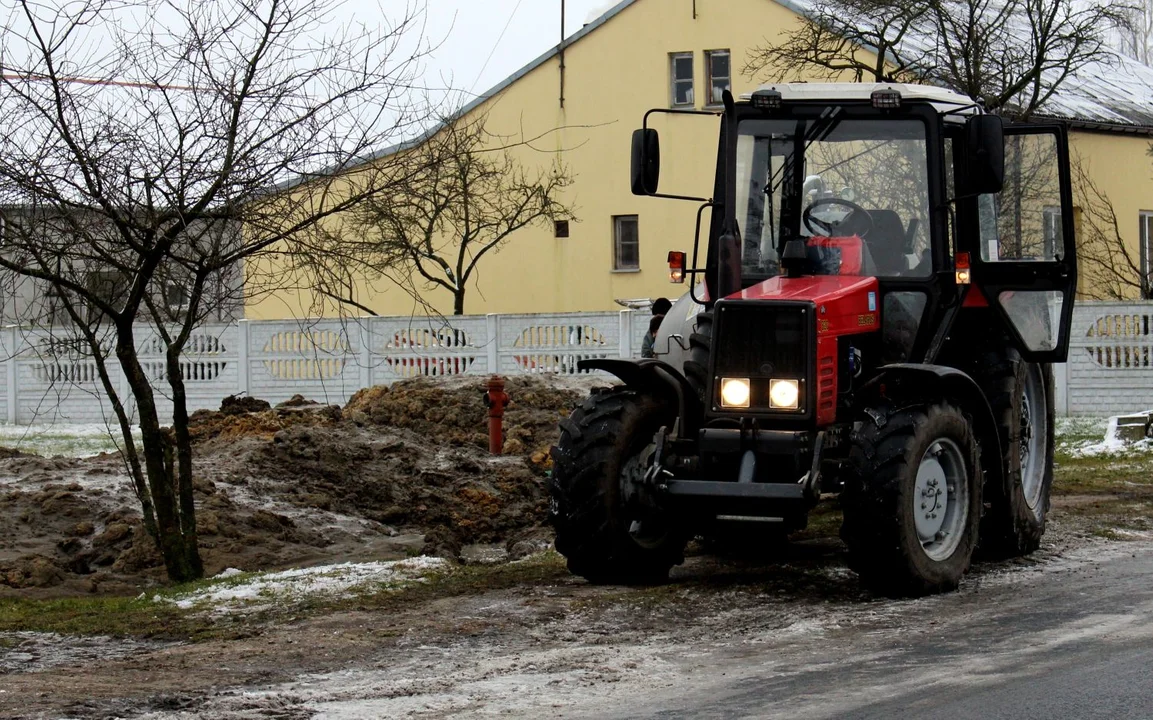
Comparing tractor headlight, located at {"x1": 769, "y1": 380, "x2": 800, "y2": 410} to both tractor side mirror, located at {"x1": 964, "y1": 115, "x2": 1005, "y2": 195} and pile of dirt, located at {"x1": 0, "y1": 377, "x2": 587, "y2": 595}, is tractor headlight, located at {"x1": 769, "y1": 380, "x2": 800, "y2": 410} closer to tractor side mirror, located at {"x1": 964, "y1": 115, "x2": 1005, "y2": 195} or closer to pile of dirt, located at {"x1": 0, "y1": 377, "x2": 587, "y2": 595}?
tractor side mirror, located at {"x1": 964, "y1": 115, "x2": 1005, "y2": 195}

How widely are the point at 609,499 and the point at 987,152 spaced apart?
9.63 feet

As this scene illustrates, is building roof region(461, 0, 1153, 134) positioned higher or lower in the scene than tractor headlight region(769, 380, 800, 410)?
higher

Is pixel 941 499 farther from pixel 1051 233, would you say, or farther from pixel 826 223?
pixel 1051 233

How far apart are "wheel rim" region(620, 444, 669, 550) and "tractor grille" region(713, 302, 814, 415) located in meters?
0.67

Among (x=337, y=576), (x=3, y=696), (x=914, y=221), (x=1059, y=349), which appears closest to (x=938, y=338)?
(x=914, y=221)

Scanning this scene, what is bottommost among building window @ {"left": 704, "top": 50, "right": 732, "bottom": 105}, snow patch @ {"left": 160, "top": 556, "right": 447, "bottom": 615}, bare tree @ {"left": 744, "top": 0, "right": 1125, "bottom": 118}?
snow patch @ {"left": 160, "top": 556, "right": 447, "bottom": 615}

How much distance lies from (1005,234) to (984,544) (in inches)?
80.4

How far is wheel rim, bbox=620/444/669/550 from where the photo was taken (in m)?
9.23

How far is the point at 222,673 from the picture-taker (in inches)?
282

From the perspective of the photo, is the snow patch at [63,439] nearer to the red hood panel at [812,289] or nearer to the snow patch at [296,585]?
the snow patch at [296,585]

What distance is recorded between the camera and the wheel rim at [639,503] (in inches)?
363

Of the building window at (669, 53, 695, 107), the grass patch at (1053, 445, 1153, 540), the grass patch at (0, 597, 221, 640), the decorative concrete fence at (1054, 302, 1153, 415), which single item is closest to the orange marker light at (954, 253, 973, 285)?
the grass patch at (1053, 445, 1153, 540)

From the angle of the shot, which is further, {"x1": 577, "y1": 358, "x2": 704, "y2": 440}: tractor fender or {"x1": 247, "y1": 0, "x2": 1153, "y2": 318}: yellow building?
{"x1": 247, "y1": 0, "x2": 1153, "y2": 318}: yellow building

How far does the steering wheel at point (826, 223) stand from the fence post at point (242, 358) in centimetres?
1688
